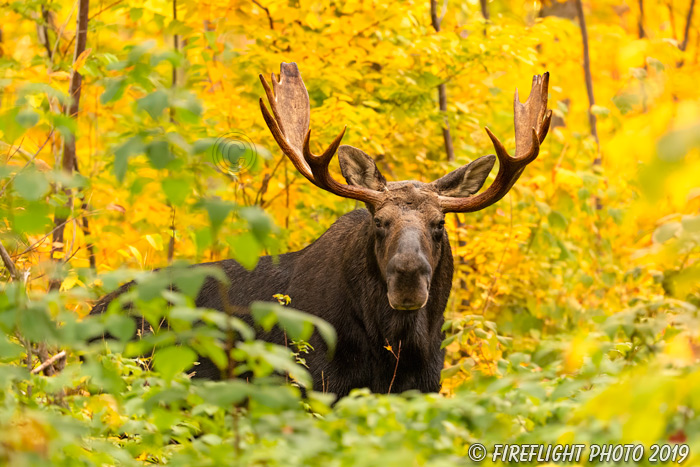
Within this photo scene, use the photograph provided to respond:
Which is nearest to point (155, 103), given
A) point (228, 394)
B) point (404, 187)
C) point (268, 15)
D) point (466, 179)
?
point (228, 394)

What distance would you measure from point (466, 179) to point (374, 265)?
44.0 inches

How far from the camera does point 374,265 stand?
5492 mm

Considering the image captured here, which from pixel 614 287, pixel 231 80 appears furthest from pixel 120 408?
pixel 614 287

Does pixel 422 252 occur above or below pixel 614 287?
above

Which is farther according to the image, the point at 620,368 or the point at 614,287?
the point at 614,287

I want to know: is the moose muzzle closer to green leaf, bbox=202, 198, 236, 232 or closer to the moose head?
the moose head

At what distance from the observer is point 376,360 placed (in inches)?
211

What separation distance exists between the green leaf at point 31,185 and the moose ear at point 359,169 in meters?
3.32

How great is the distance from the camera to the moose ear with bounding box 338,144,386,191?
5852 millimetres

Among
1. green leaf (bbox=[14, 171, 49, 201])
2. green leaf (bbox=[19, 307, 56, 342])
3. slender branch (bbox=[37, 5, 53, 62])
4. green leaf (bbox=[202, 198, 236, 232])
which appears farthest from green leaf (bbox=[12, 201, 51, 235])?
slender branch (bbox=[37, 5, 53, 62])

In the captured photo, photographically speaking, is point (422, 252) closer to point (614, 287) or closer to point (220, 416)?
point (220, 416)

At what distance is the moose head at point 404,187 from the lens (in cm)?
492

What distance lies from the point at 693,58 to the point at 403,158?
6.91 metres

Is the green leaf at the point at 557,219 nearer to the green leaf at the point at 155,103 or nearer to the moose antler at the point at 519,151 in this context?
the moose antler at the point at 519,151
